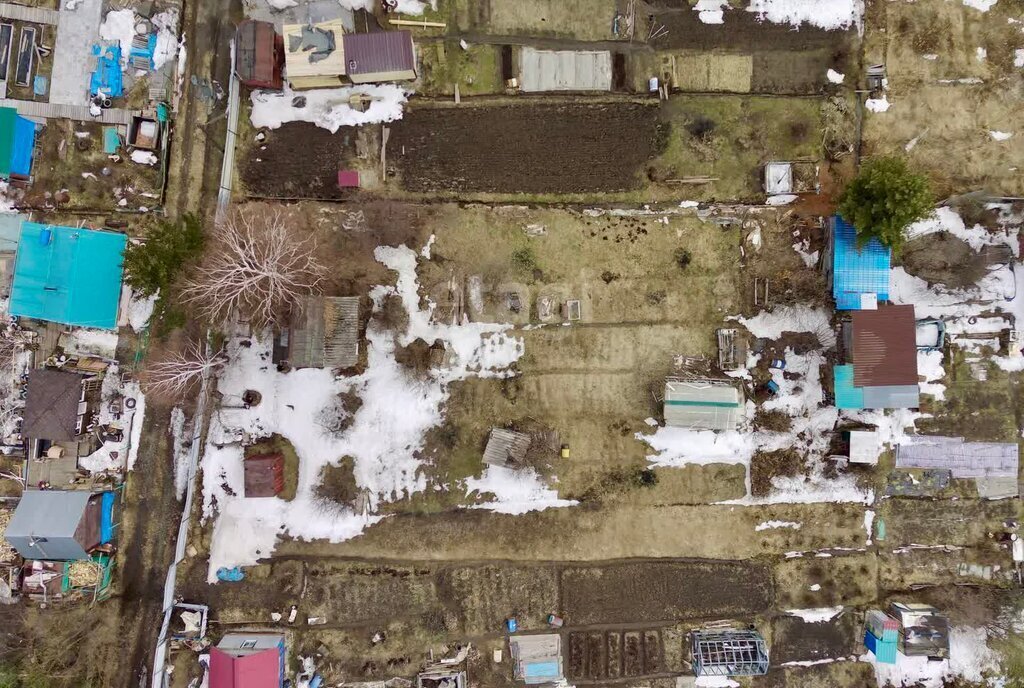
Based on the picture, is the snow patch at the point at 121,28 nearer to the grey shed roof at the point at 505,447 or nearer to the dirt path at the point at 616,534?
the grey shed roof at the point at 505,447

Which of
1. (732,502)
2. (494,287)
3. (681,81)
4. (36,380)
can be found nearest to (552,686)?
(732,502)

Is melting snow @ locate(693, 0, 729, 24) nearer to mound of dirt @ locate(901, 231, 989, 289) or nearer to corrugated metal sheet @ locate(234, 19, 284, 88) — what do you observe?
mound of dirt @ locate(901, 231, 989, 289)

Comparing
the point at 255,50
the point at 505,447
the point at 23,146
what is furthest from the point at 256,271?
the point at 505,447

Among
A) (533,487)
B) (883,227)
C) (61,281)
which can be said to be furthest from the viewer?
(533,487)

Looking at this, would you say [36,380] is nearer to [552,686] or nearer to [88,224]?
[88,224]

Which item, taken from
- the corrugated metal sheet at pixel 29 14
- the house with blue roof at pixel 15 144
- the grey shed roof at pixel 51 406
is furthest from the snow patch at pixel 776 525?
the corrugated metal sheet at pixel 29 14

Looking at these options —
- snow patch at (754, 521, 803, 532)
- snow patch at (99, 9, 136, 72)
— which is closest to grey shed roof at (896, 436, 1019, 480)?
snow patch at (754, 521, 803, 532)
